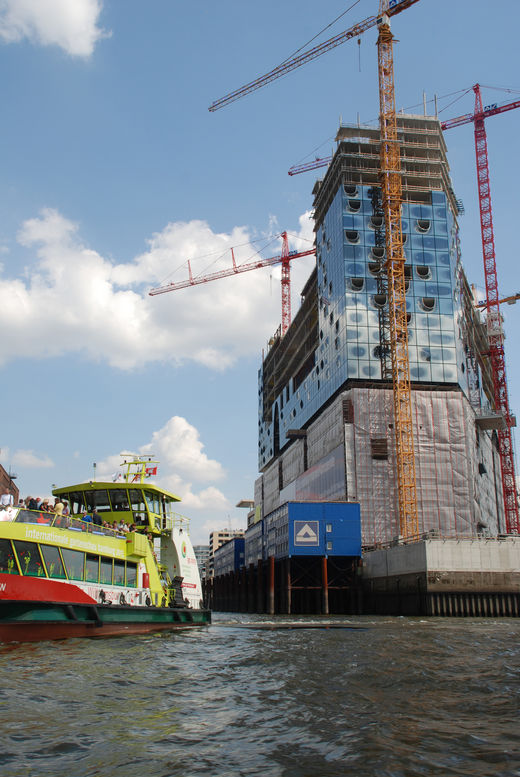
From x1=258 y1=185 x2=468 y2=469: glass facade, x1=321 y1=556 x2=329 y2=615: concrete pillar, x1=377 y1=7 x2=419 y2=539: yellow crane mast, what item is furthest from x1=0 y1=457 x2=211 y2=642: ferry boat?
x1=258 y1=185 x2=468 y2=469: glass facade

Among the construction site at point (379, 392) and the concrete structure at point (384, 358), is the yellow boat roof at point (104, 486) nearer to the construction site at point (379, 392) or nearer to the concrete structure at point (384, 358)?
the construction site at point (379, 392)

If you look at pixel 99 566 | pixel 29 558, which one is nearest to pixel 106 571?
pixel 99 566

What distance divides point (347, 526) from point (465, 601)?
15.7m

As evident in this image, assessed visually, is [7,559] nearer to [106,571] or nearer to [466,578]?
[106,571]

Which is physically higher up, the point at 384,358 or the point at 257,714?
the point at 384,358

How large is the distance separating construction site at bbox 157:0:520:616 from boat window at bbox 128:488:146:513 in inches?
1215

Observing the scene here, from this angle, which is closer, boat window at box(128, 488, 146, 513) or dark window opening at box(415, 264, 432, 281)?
boat window at box(128, 488, 146, 513)

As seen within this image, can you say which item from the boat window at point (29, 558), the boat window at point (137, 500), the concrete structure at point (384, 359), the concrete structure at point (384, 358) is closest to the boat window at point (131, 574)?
the boat window at point (137, 500)

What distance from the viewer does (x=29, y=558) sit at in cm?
2014

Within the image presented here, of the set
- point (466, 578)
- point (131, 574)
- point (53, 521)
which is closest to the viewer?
point (53, 521)

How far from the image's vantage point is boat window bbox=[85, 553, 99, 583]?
22453mm

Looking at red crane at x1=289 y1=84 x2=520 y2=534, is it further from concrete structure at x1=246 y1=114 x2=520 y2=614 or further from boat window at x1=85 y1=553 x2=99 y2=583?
boat window at x1=85 y1=553 x2=99 y2=583

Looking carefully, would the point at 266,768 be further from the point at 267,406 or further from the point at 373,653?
the point at 267,406

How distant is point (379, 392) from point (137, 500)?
5124 cm
